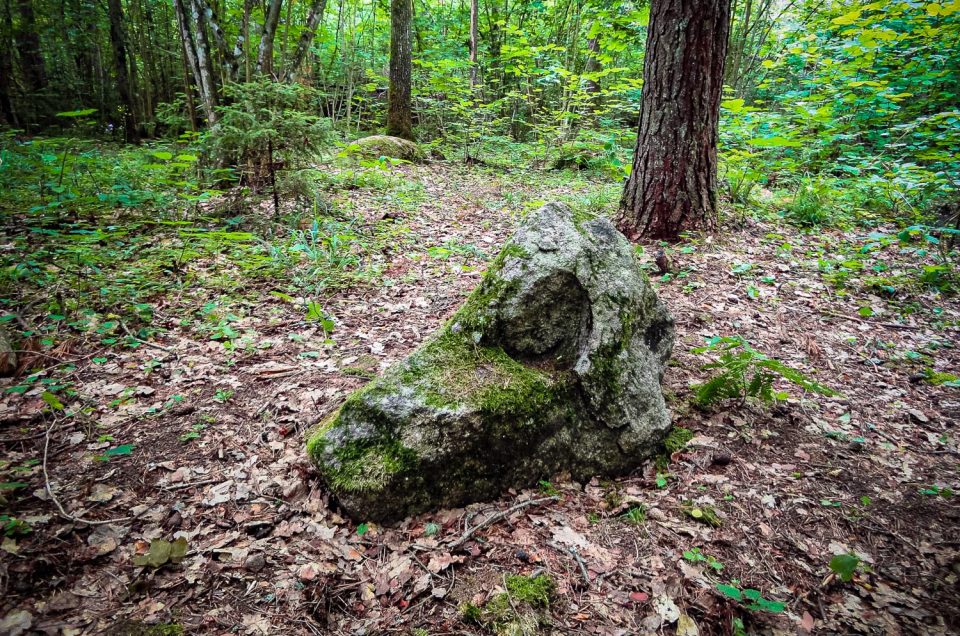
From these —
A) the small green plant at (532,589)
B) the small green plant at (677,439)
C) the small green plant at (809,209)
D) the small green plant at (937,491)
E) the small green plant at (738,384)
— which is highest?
the small green plant at (809,209)

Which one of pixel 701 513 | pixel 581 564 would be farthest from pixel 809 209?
pixel 581 564

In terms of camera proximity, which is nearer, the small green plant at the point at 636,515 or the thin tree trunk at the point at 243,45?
the small green plant at the point at 636,515

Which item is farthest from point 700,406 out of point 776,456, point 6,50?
point 6,50

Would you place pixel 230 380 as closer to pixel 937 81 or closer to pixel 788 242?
pixel 788 242

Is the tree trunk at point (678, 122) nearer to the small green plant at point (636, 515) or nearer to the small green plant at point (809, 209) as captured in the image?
the small green plant at point (809, 209)

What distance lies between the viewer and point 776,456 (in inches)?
113

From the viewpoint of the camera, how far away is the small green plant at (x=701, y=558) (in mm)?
2213

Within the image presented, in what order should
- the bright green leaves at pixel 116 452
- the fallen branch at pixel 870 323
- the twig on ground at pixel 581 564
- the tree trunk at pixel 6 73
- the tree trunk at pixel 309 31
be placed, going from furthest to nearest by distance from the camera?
the tree trunk at pixel 6 73
the tree trunk at pixel 309 31
the fallen branch at pixel 870 323
the bright green leaves at pixel 116 452
the twig on ground at pixel 581 564

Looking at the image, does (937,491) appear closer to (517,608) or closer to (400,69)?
(517,608)

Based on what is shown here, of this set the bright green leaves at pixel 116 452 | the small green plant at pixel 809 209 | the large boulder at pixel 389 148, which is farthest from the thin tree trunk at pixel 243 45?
the small green plant at pixel 809 209

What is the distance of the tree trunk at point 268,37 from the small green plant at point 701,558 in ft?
27.7

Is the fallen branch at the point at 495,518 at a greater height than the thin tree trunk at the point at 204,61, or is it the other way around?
the thin tree trunk at the point at 204,61

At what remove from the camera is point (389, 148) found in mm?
10102

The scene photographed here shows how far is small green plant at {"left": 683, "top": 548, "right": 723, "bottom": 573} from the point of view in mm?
2213
